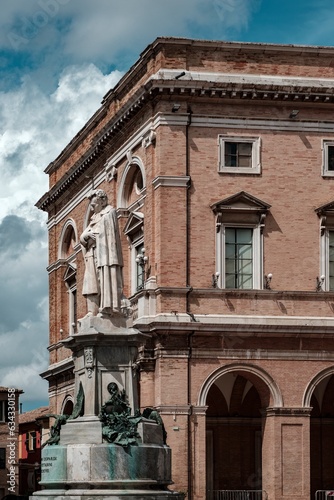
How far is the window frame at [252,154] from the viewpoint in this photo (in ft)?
174

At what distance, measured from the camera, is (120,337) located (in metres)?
31.2

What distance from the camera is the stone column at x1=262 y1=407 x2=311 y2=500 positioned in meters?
51.2

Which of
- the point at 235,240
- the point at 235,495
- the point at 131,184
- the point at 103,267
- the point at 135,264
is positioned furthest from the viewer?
the point at 131,184

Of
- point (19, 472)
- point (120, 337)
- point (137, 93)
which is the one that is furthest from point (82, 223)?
point (19, 472)

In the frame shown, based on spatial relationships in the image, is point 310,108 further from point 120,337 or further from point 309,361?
point 120,337

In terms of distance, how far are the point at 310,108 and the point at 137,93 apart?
629 centimetres

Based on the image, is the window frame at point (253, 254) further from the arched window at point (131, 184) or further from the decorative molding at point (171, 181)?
the arched window at point (131, 184)

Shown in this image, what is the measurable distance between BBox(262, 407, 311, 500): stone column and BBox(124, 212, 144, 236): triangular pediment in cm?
859

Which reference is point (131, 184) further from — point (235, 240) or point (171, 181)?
point (235, 240)

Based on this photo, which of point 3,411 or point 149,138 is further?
point 3,411

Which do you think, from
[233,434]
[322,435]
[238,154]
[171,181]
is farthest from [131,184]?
[322,435]

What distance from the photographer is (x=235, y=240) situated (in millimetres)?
52906

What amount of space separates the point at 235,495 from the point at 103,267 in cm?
2418

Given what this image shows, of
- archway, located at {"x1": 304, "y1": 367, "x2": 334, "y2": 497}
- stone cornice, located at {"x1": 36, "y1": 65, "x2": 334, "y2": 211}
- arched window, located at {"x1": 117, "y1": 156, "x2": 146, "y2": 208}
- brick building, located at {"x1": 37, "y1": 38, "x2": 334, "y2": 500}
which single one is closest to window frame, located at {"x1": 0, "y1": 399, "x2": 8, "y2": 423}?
arched window, located at {"x1": 117, "y1": 156, "x2": 146, "y2": 208}
